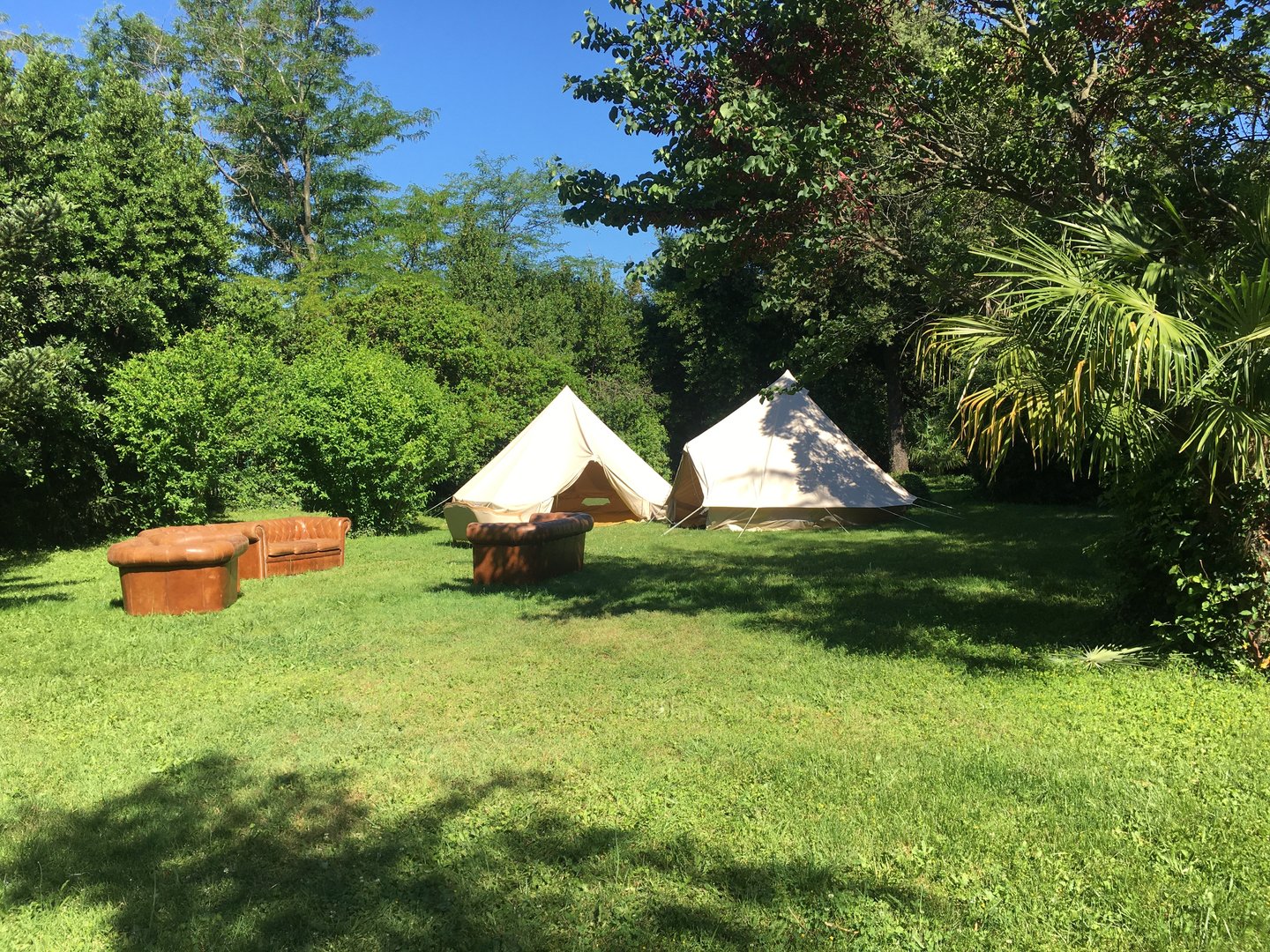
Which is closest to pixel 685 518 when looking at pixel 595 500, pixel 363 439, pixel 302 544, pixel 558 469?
pixel 558 469

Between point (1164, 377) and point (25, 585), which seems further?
point (25, 585)

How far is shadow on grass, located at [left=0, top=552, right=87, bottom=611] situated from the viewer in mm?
9289

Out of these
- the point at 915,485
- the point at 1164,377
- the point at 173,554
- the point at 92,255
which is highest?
the point at 92,255

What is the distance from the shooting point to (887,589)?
9.27 metres

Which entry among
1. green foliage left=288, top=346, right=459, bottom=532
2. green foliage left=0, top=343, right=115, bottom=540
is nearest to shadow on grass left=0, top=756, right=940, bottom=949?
A: green foliage left=0, top=343, right=115, bottom=540

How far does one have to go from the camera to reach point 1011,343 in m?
5.48

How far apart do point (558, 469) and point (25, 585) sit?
28.1 feet

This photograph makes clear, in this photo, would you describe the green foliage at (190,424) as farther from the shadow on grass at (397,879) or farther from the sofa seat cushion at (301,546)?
the shadow on grass at (397,879)

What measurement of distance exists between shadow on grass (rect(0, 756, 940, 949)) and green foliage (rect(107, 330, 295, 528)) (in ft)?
35.5

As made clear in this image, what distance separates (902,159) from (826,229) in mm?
938

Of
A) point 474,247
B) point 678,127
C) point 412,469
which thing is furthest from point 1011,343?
point 474,247

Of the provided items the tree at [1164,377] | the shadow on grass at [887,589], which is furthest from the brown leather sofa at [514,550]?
the tree at [1164,377]

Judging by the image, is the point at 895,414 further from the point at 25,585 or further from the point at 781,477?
the point at 25,585

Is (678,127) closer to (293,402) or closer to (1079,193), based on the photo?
(1079,193)
